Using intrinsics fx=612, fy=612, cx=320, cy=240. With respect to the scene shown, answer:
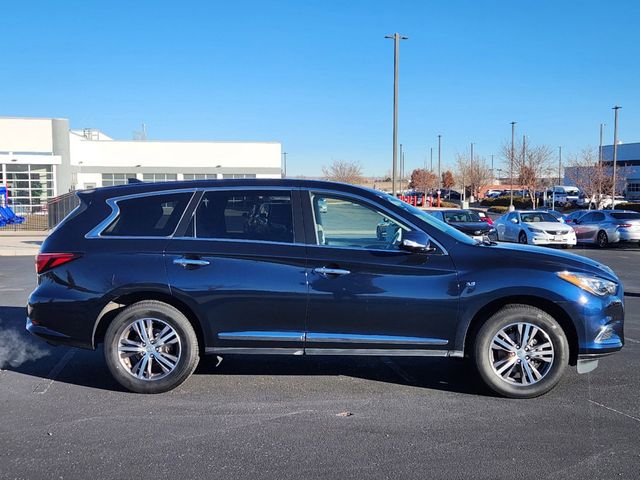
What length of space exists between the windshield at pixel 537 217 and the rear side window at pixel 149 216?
1848 cm

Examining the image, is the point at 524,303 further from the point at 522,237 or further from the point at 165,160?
the point at 165,160

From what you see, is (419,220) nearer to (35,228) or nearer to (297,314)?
(297,314)

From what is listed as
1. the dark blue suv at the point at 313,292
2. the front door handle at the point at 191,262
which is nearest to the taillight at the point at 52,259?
the dark blue suv at the point at 313,292

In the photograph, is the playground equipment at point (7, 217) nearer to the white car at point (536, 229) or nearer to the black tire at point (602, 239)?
the white car at point (536, 229)

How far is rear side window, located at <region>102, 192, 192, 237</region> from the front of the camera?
17.4ft

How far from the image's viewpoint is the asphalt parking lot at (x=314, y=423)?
3822 mm

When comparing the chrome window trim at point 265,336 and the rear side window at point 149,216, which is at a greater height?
the rear side window at point 149,216

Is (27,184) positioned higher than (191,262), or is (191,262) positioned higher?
(27,184)

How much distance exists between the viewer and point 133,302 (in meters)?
5.30

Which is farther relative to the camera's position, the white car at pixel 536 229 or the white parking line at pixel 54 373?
the white car at pixel 536 229

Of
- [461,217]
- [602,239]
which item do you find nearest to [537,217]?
[602,239]

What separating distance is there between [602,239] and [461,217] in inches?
196

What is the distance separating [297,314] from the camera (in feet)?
16.6

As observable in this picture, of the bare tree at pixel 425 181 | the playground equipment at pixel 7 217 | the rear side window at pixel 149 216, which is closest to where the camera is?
the rear side window at pixel 149 216
